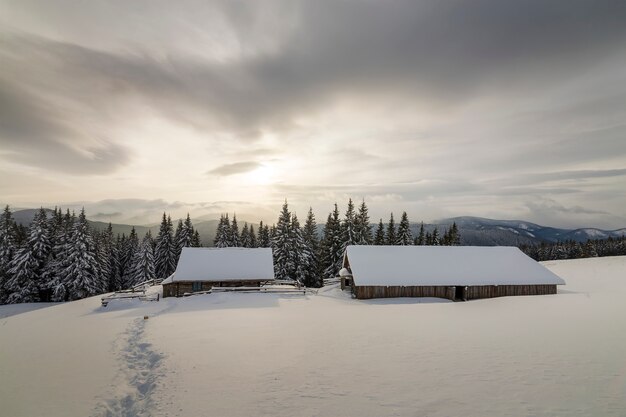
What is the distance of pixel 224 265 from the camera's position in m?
42.3

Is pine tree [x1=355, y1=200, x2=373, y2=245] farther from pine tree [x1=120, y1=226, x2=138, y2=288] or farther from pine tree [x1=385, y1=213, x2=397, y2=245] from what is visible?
pine tree [x1=120, y1=226, x2=138, y2=288]

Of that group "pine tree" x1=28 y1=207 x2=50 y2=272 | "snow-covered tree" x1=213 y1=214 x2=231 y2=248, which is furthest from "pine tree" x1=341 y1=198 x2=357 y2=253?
"pine tree" x1=28 y1=207 x2=50 y2=272

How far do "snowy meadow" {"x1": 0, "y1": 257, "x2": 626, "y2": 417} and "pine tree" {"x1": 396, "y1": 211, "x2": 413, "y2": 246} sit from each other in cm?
3538

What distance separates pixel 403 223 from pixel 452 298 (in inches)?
1056

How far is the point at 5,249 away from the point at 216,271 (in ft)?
122

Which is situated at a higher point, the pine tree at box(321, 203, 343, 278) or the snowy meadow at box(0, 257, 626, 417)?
the pine tree at box(321, 203, 343, 278)

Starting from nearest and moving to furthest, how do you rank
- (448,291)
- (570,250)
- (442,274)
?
(448,291), (442,274), (570,250)

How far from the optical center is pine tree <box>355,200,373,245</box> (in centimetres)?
5578

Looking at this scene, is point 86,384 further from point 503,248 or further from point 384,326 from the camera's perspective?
point 503,248

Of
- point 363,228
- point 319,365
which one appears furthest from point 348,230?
point 319,365

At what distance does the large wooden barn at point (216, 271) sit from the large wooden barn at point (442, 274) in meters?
11.5

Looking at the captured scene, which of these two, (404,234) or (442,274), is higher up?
(404,234)

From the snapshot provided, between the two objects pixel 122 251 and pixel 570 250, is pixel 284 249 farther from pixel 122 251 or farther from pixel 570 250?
pixel 570 250

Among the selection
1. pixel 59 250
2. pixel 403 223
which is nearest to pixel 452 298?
pixel 403 223
